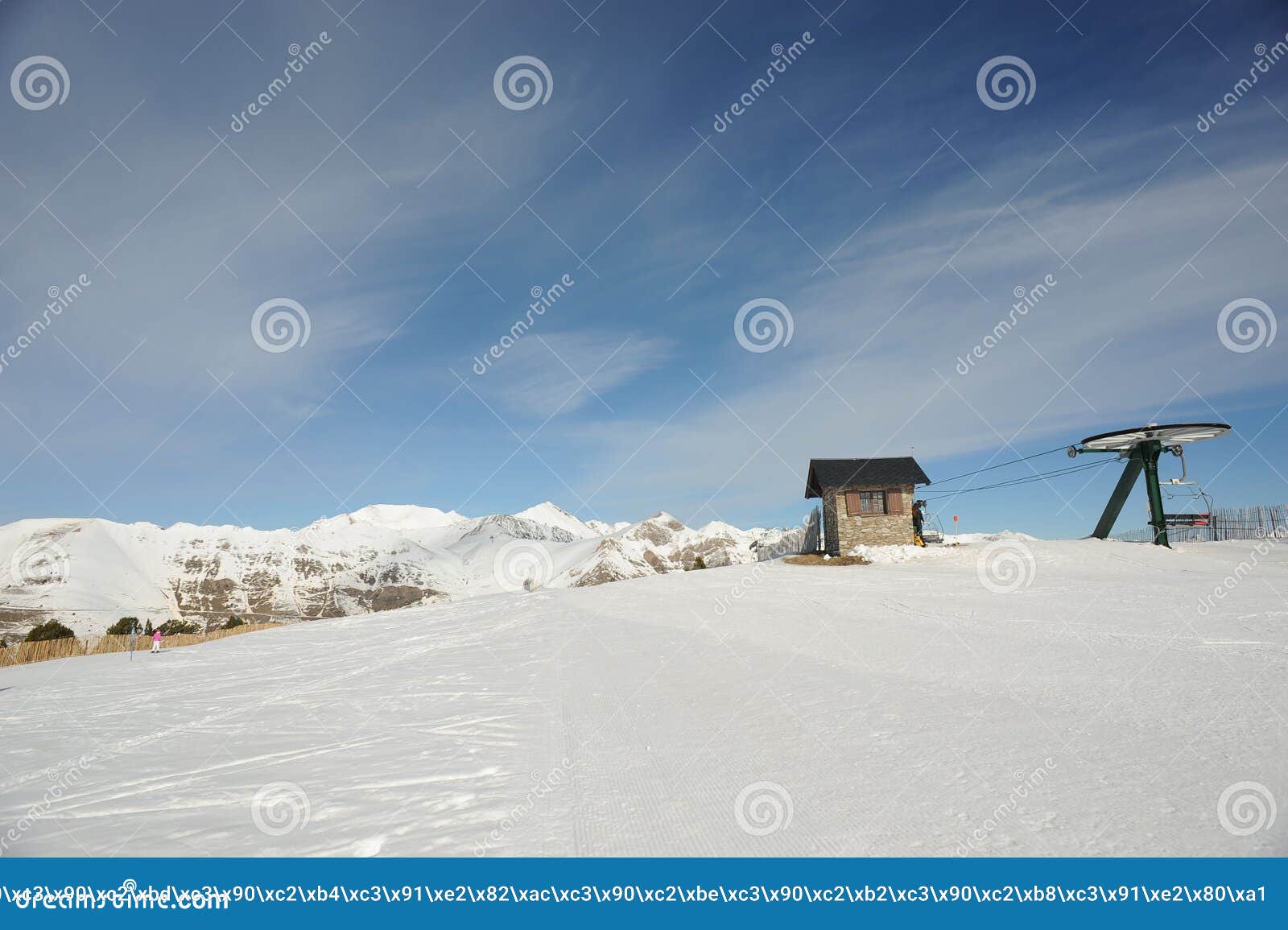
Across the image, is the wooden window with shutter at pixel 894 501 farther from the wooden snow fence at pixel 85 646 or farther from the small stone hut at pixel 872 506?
the wooden snow fence at pixel 85 646

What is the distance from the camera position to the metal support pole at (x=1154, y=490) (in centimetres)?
3002

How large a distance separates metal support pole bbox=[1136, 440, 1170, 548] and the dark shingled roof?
1055 centimetres

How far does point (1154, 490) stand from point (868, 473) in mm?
13898

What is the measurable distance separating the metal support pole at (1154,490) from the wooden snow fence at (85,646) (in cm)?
4421

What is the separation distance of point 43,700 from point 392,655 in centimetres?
708

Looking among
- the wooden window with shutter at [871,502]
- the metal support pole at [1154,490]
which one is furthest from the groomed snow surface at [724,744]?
the wooden window with shutter at [871,502]

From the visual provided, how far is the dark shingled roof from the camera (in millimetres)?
38500

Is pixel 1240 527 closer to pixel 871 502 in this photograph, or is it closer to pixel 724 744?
pixel 871 502

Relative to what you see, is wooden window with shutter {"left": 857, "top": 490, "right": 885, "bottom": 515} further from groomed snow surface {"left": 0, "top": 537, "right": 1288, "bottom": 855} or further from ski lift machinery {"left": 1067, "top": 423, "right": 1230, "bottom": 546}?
groomed snow surface {"left": 0, "top": 537, "right": 1288, "bottom": 855}

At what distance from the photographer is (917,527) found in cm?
3906

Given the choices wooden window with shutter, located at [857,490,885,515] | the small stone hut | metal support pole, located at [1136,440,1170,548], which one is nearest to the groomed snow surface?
metal support pole, located at [1136,440,1170,548]
